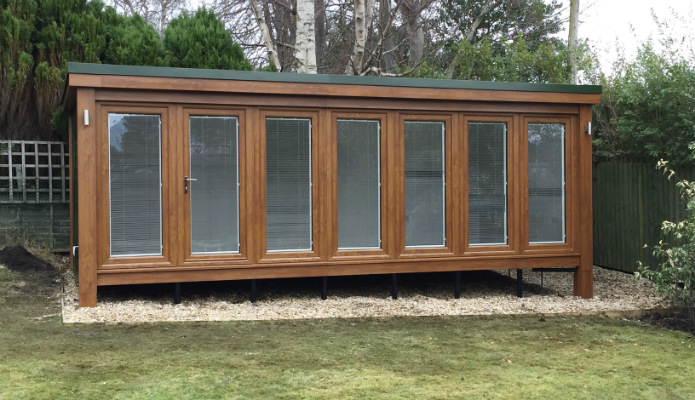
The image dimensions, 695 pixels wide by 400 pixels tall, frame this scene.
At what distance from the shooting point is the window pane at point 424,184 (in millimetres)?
7512

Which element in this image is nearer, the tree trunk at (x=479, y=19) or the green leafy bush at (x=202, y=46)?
the green leafy bush at (x=202, y=46)

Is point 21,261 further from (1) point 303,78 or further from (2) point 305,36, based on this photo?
(2) point 305,36

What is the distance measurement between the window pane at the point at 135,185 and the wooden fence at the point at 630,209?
5900 mm

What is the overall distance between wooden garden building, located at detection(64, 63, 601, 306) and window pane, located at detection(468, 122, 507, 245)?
0.05 feet

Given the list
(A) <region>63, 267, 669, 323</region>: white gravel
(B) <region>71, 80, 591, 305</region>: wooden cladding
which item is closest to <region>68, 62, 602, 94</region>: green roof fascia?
(B) <region>71, 80, 591, 305</region>: wooden cladding

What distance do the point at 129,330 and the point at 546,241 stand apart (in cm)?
438

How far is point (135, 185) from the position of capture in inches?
266

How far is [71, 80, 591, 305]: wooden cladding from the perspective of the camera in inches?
265

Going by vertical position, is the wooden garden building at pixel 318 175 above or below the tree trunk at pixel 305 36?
below

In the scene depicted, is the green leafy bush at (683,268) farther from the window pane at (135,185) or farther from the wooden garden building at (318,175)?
the window pane at (135,185)

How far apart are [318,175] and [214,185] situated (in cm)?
103

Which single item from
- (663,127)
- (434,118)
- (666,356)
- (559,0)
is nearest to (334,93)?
(434,118)

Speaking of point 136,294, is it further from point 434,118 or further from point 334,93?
point 434,118

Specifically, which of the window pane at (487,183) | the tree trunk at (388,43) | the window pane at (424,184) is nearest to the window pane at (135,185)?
the window pane at (424,184)
